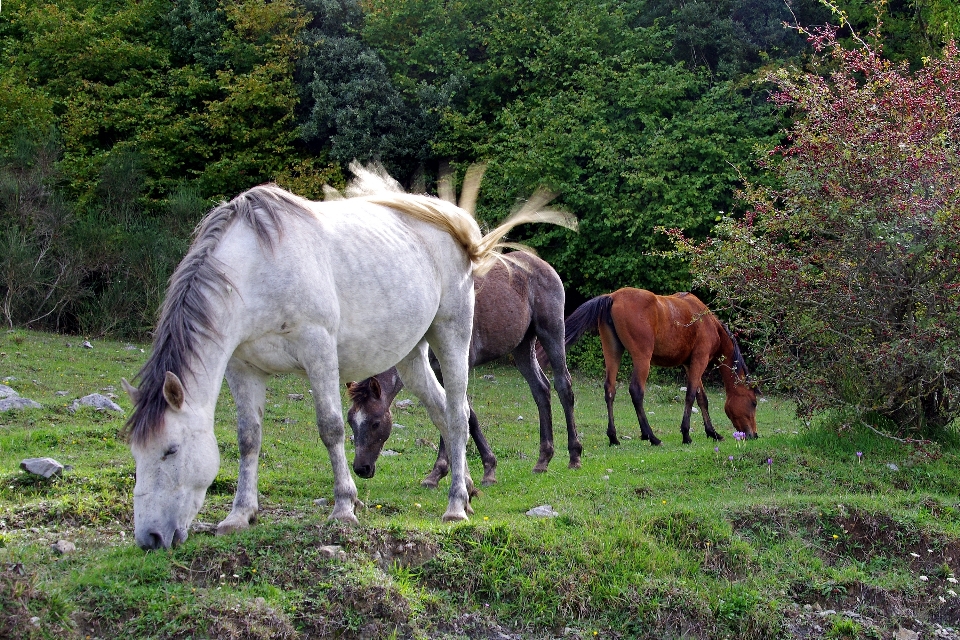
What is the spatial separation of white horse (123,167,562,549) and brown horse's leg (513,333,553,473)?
2111mm

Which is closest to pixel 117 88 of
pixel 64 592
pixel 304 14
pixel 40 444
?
pixel 304 14

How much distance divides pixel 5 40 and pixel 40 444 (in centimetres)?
1924

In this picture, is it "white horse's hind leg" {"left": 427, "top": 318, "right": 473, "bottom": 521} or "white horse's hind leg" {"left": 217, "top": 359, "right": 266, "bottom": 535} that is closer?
"white horse's hind leg" {"left": 217, "top": 359, "right": 266, "bottom": 535}

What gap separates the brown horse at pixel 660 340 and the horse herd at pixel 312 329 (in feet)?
12.2

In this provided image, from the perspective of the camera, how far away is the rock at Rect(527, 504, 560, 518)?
6.01m

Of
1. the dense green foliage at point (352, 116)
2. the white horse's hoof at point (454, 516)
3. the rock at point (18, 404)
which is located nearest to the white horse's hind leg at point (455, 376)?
the white horse's hoof at point (454, 516)

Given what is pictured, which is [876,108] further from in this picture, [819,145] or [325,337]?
[325,337]

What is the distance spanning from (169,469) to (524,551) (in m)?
2.15

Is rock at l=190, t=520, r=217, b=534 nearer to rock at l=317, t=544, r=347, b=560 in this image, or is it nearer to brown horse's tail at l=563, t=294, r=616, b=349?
rock at l=317, t=544, r=347, b=560

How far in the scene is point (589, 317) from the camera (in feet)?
36.4

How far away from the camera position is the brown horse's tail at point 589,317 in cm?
1101

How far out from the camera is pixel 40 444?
7801mm

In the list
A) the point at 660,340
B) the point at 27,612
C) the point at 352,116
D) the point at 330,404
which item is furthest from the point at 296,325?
the point at 352,116

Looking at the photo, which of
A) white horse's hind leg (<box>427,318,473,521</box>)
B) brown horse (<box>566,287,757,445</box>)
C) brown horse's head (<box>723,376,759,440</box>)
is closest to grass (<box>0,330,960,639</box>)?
white horse's hind leg (<box>427,318,473,521</box>)
